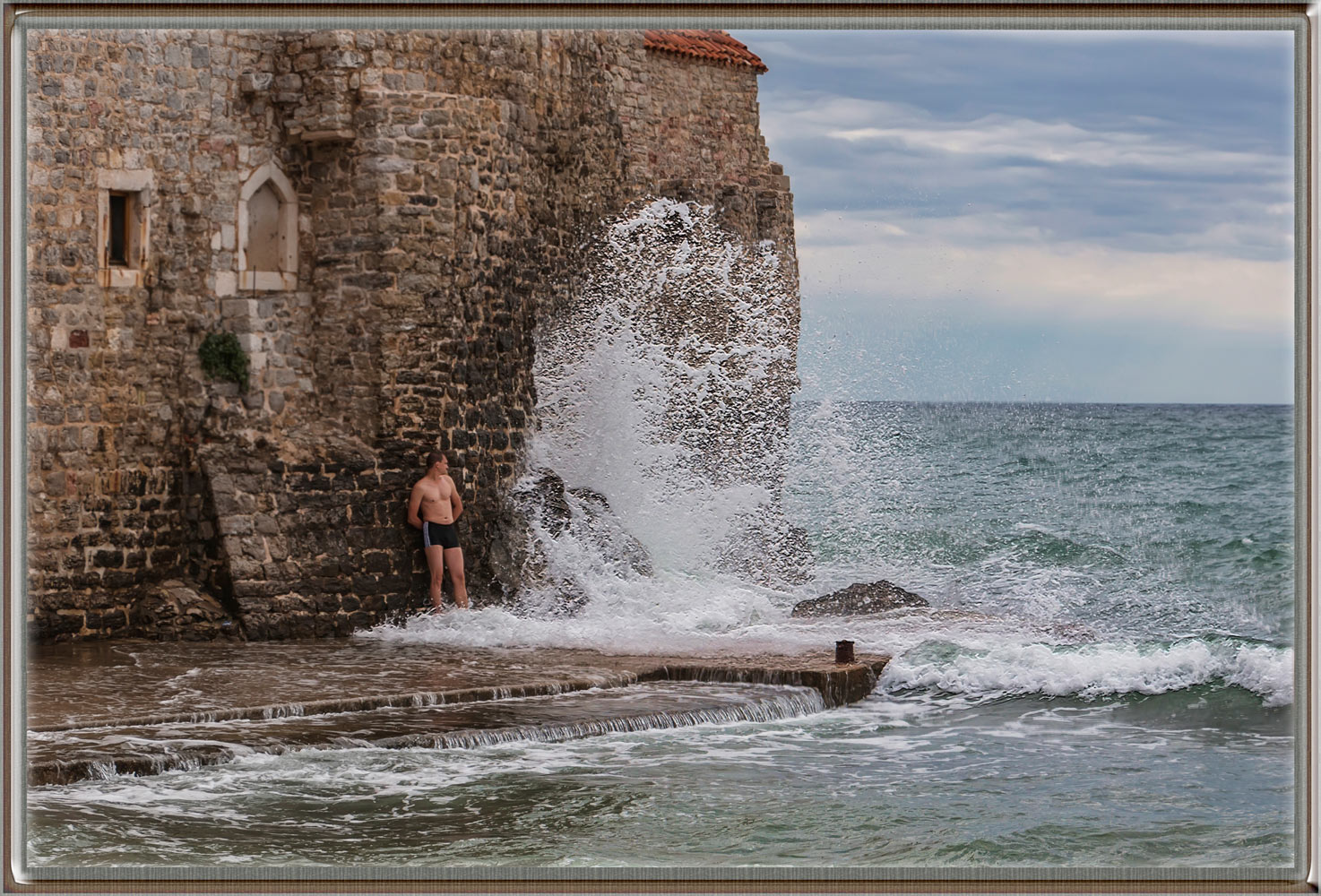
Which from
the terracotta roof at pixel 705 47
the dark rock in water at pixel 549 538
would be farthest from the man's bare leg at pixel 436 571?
the terracotta roof at pixel 705 47

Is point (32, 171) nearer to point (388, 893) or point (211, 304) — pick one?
point (211, 304)

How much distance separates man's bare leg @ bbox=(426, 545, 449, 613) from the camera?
487 inches

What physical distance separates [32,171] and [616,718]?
529 cm

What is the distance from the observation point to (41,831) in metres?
6.38

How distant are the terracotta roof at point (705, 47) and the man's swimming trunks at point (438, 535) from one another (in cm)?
646

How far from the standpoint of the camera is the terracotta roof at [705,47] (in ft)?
57.7

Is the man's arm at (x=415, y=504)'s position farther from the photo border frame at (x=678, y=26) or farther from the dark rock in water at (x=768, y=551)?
the photo border frame at (x=678, y=26)

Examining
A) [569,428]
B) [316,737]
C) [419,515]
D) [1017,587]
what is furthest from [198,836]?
[1017,587]

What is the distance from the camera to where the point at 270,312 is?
1238 centimetres

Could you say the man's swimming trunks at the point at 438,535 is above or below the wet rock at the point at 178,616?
above

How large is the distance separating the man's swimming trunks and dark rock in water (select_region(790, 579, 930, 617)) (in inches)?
118

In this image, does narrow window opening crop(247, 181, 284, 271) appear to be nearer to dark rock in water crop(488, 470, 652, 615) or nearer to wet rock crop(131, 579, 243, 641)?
wet rock crop(131, 579, 243, 641)

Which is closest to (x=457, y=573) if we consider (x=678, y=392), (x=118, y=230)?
(x=118, y=230)

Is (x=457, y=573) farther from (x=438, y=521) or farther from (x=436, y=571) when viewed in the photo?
(x=438, y=521)
